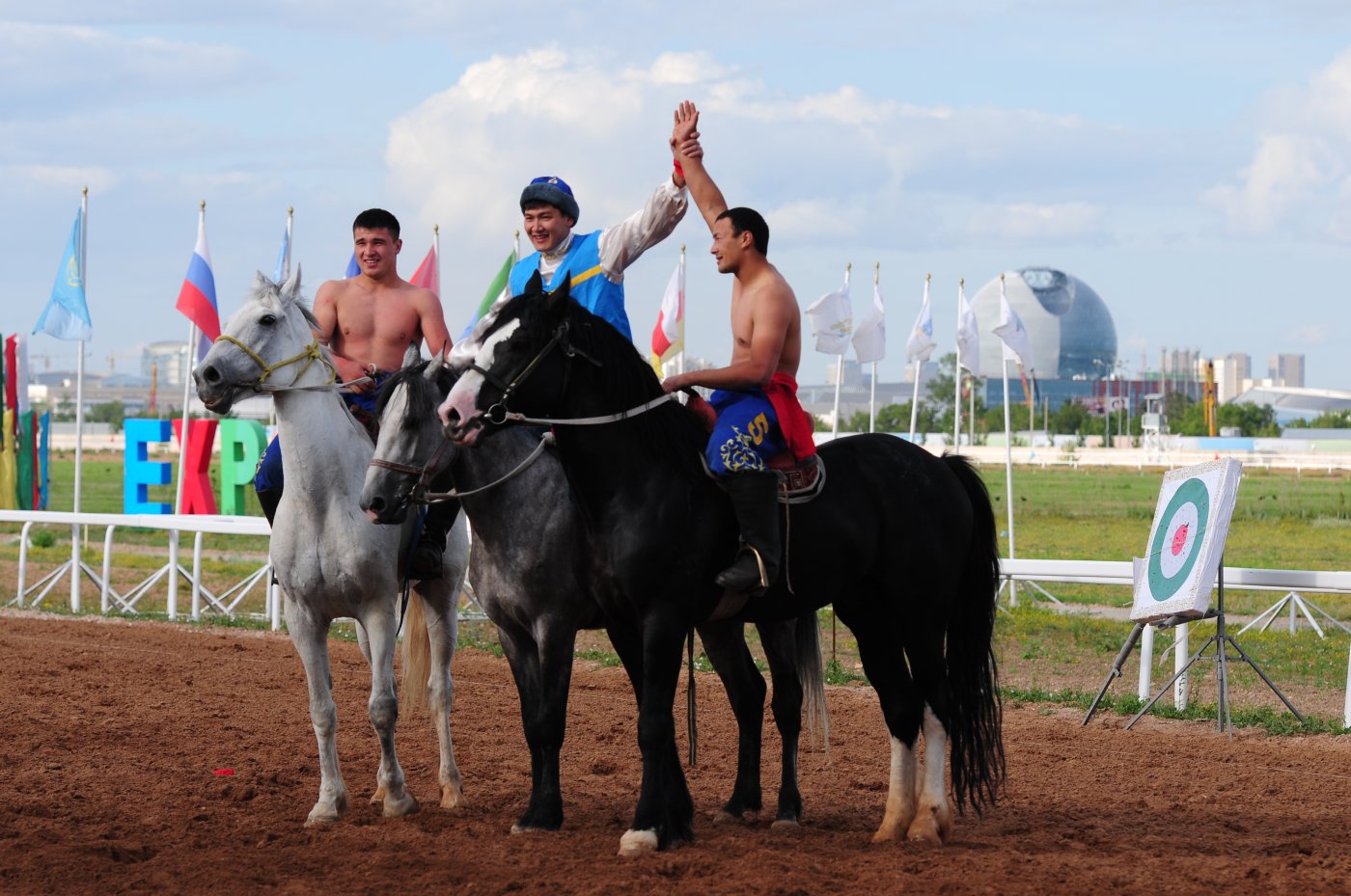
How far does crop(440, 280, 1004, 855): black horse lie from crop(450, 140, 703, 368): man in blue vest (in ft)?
2.27

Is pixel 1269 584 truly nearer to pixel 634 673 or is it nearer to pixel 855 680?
pixel 855 680

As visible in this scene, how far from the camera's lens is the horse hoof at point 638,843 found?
607 centimetres

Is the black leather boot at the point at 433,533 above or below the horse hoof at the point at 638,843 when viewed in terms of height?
above

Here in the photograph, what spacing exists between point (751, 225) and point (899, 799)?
8.41ft

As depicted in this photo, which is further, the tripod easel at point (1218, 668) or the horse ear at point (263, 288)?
the tripod easel at point (1218, 668)

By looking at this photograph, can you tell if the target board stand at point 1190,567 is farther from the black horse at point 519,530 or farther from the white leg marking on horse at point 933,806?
the black horse at point 519,530

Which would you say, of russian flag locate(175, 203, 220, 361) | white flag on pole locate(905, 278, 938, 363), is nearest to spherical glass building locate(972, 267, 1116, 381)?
white flag on pole locate(905, 278, 938, 363)

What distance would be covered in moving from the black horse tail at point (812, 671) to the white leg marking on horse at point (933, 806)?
2.67 ft

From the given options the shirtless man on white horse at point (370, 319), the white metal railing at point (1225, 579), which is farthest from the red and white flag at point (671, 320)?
the shirtless man on white horse at point (370, 319)

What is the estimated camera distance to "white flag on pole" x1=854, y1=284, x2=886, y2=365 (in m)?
22.5

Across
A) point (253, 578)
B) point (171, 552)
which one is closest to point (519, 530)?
point (171, 552)

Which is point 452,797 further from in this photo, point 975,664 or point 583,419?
point 975,664

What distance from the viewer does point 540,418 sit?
614 centimetres

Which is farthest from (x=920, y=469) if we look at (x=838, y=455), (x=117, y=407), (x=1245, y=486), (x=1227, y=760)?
(x=117, y=407)
